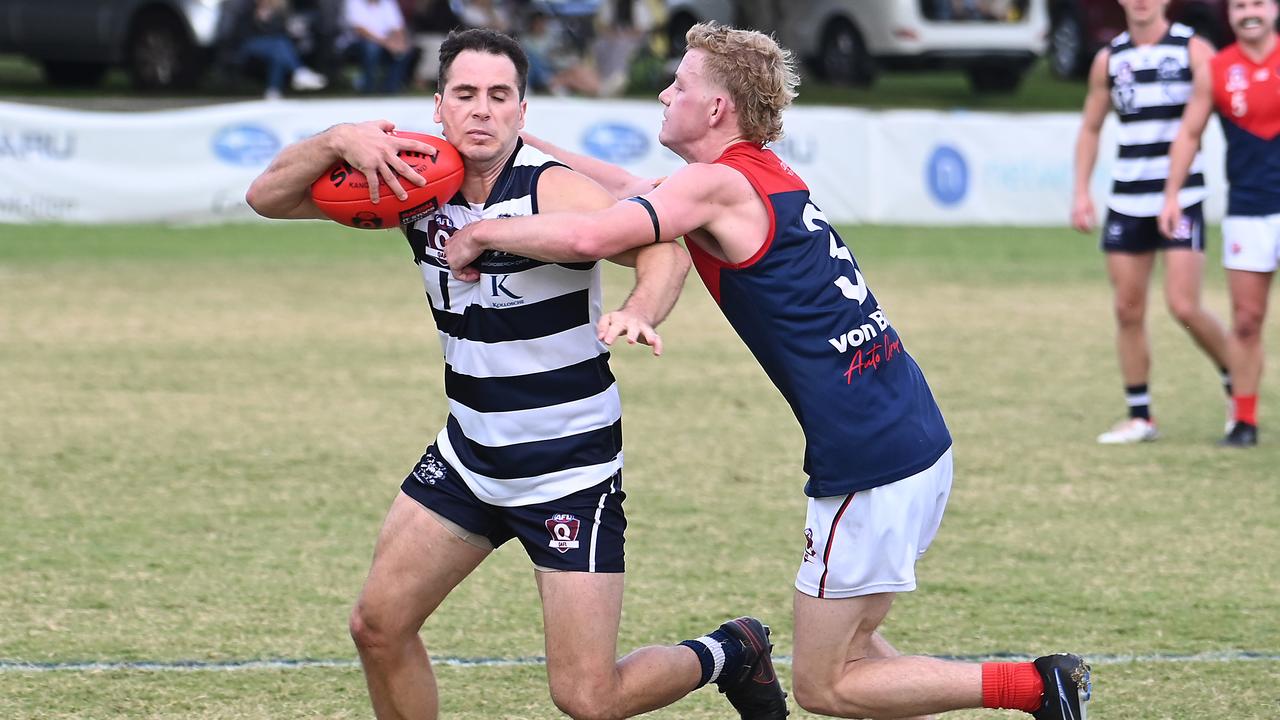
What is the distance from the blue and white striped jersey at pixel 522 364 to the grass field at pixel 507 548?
41.2 inches

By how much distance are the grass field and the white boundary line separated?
0.02 m

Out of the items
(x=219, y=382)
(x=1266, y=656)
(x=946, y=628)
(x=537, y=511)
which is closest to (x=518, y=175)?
(x=537, y=511)

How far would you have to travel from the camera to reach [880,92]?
97.9 feet

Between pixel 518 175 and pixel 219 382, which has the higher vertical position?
pixel 518 175

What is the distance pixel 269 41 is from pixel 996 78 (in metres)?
12.3

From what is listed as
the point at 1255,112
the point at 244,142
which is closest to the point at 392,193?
the point at 1255,112

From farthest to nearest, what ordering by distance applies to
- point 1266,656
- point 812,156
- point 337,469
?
point 812,156, point 337,469, point 1266,656

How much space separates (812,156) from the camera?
18.1 meters

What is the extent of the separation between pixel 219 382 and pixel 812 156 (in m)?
8.83

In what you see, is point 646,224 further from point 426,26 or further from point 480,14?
point 426,26

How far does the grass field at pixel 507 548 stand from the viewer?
5.70 meters

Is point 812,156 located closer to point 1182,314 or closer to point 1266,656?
point 1182,314

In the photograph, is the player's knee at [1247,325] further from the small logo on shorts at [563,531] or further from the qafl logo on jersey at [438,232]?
the qafl logo on jersey at [438,232]

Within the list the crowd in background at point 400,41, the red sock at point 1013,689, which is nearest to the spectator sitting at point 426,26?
the crowd in background at point 400,41
